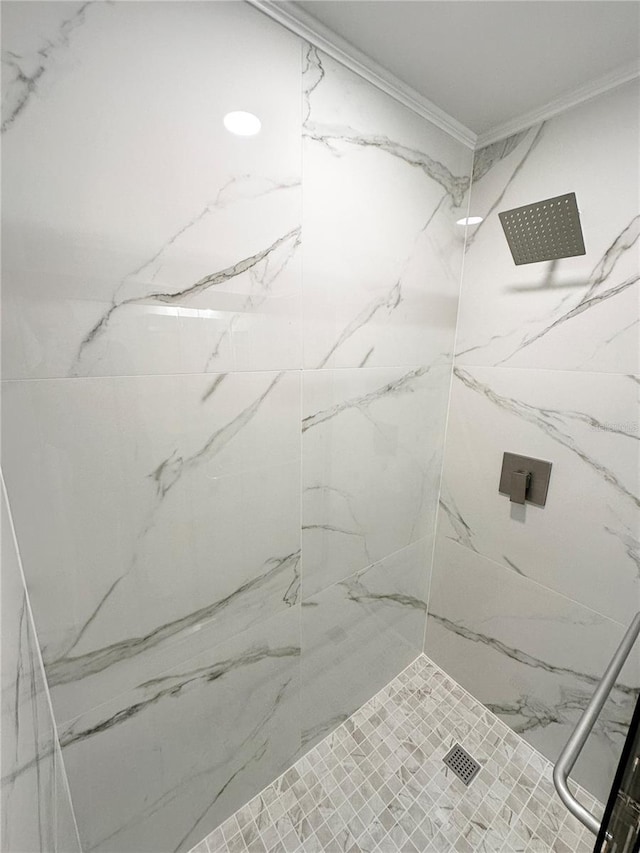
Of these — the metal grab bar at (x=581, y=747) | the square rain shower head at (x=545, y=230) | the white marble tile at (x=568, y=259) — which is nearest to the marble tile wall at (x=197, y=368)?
the white marble tile at (x=568, y=259)

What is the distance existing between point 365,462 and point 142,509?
0.63m

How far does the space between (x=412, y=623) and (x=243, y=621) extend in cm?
86

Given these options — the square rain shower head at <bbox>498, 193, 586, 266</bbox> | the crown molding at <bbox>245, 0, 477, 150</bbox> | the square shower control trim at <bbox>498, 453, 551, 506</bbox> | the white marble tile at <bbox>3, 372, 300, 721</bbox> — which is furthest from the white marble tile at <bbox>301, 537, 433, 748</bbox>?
the crown molding at <bbox>245, 0, 477, 150</bbox>

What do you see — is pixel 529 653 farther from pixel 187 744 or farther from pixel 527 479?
pixel 187 744

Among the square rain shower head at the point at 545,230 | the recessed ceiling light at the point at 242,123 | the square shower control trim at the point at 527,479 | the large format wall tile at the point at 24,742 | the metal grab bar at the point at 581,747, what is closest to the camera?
the large format wall tile at the point at 24,742

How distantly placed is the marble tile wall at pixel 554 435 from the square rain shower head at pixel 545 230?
0.11m

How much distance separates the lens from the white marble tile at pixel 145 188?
51cm

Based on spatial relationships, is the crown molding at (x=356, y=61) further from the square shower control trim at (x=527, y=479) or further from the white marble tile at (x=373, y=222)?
the square shower control trim at (x=527, y=479)

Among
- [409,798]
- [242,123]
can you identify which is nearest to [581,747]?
[409,798]

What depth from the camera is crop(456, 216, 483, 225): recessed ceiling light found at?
1124 millimetres

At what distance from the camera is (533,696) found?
1.15 metres

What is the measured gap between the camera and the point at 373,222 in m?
0.91

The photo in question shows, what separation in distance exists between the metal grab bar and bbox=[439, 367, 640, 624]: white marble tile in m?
0.21

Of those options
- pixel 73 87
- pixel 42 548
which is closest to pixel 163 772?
pixel 42 548
